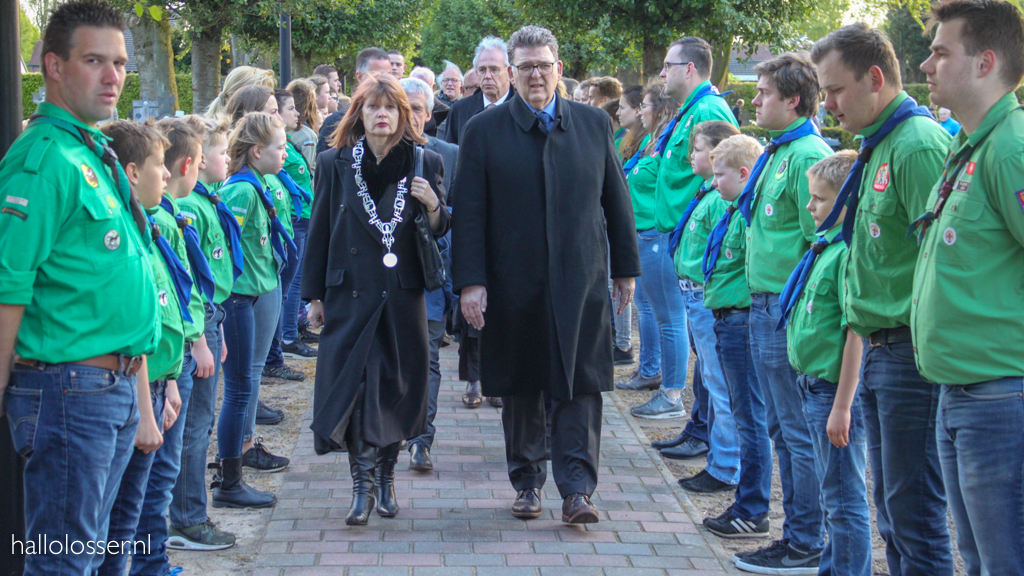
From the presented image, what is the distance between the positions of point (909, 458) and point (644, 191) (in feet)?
13.3

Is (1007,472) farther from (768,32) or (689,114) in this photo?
(768,32)

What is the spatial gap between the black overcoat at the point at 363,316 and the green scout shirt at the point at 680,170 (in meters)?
2.09

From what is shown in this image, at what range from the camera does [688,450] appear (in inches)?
222

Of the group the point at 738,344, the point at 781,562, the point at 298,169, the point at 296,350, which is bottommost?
the point at 296,350

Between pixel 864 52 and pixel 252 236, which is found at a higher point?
pixel 864 52

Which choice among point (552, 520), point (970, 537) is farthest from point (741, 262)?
point (970, 537)

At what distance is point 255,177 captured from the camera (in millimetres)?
4934

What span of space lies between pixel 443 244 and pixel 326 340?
5.04 ft

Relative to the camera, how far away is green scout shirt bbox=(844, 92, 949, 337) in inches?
113

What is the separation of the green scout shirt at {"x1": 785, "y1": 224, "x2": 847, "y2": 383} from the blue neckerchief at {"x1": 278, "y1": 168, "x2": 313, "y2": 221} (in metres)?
3.72

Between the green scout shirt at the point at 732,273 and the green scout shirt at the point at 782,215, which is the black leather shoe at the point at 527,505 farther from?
the green scout shirt at the point at 782,215

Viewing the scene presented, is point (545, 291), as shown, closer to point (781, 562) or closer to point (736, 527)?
point (736, 527)

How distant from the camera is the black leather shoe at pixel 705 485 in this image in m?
5.00

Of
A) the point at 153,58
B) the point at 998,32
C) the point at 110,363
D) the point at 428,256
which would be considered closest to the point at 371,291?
the point at 428,256
